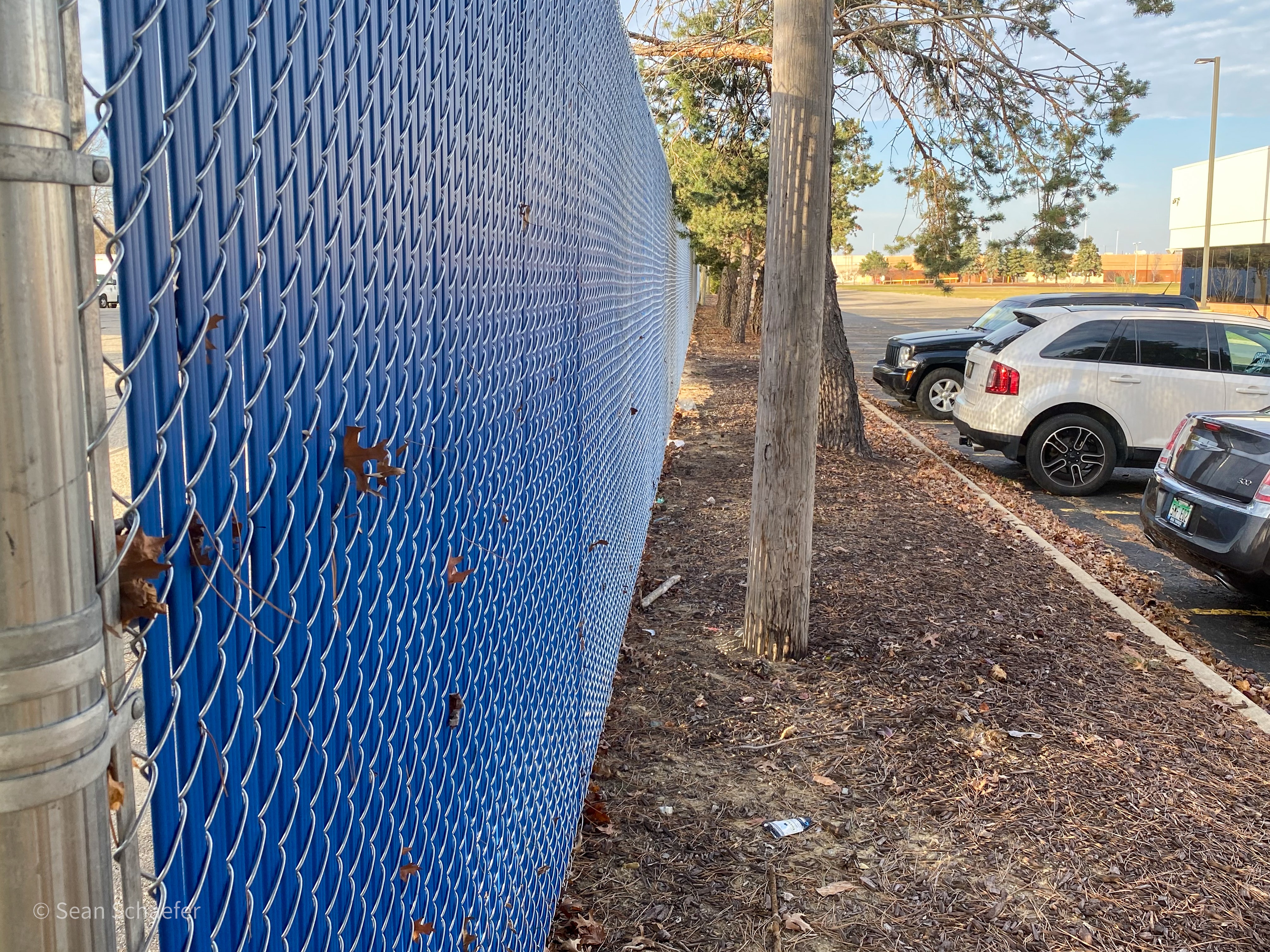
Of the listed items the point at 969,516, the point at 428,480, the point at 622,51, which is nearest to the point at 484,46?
the point at 428,480

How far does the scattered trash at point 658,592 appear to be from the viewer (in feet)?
22.3

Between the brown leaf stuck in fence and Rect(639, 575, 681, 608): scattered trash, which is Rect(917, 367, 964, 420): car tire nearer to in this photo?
Rect(639, 575, 681, 608): scattered trash

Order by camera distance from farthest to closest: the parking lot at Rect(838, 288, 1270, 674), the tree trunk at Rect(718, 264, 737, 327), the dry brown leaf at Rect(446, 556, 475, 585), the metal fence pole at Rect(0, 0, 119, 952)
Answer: the tree trunk at Rect(718, 264, 737, 327) < the parking lot at Rect(838, 288, 1270, 674) < the dry brown leaf at Rect(446, 556, 475, 585) < the metal fence pole at Rect(0, 0, 119, 952)

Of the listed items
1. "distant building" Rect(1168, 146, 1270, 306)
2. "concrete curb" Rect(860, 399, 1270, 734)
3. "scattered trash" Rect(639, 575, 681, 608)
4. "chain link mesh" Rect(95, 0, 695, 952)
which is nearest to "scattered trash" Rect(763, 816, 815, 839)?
"chain link mesh" Rect(95, 0, 695, 952)

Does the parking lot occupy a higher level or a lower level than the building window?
lower

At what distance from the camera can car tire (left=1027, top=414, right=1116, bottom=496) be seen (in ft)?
37.2

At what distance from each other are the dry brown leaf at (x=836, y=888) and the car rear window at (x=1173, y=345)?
9.21m

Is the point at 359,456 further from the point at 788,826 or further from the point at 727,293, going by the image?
the point at 727,293

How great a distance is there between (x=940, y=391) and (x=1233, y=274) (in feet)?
109

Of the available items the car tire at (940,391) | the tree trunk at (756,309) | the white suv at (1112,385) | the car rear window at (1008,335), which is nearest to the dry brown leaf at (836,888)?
the white suv at (1112,385)

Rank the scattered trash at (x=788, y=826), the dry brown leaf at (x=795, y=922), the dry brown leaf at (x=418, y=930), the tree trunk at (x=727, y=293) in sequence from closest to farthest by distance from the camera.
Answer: the dry brown leaf at (x=418, y=930)
the dry brown leaf at (x=795, y=922)
the scattered trash at (x=788, y=826)
the tree trunk at (x=727, y=293)

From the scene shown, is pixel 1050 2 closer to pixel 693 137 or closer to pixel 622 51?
pixel 693 137

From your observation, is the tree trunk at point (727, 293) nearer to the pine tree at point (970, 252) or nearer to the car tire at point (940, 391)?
the car tire at point (940, 391)

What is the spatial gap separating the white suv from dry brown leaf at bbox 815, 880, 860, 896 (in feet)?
28.1
